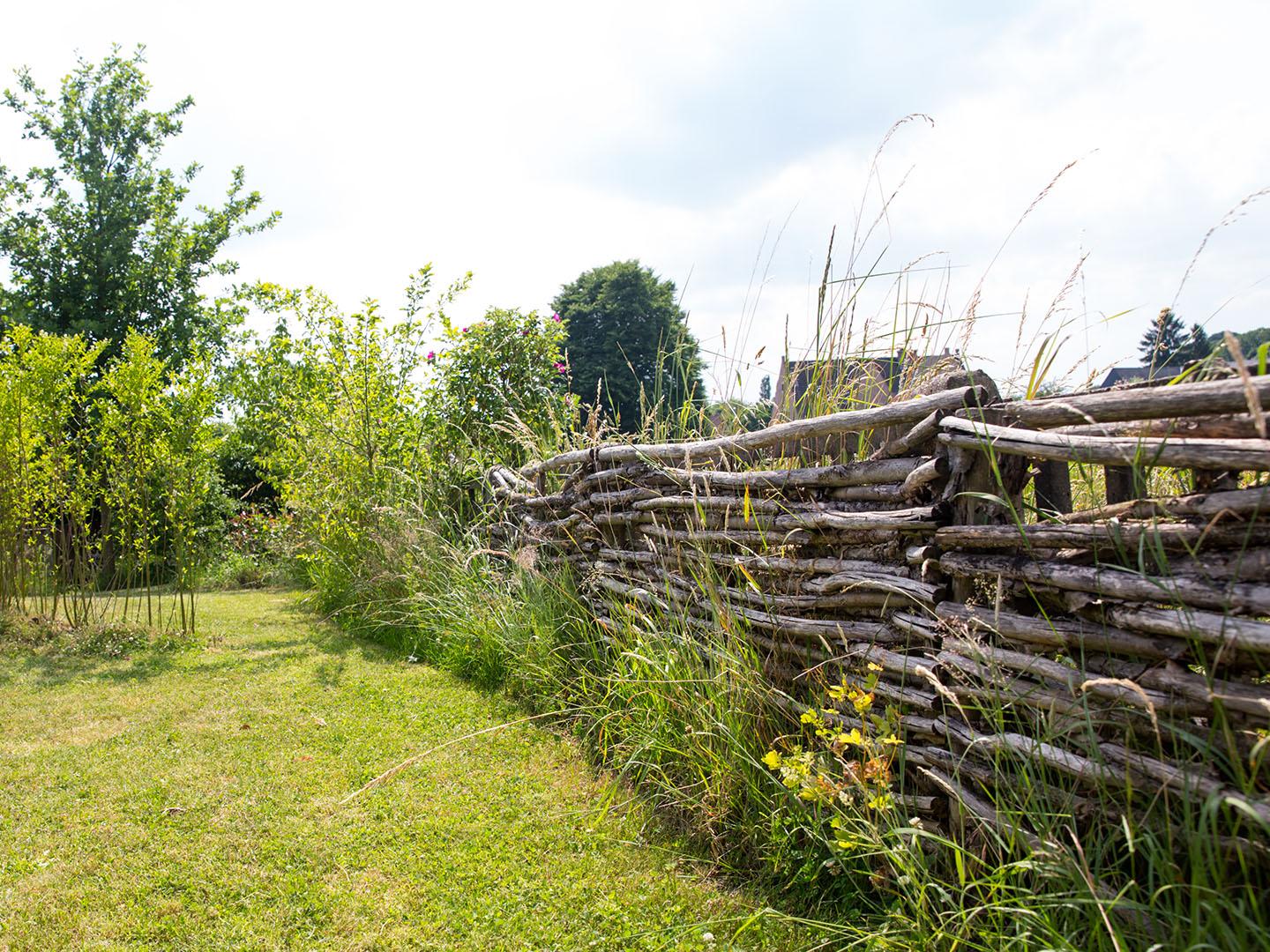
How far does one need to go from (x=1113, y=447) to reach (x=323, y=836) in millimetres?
3013

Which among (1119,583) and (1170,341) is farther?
(1170,341)

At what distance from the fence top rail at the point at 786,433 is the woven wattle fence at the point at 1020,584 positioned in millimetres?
13

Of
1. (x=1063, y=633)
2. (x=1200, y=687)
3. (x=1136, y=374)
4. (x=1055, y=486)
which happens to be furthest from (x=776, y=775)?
(x=1136, y=374)

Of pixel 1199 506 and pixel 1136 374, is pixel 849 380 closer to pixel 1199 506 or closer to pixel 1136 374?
pixel 1136 374

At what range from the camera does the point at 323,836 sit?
3.15 metres

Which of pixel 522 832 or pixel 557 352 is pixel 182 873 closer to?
pixel 522 832

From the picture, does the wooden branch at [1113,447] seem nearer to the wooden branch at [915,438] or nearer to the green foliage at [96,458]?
the wooden branch at [915,438]

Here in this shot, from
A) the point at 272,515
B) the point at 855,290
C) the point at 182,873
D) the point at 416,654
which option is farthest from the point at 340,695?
the point at 272,515

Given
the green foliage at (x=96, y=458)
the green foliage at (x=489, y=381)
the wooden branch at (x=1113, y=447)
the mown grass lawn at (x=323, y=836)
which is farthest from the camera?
the green foliage at (x=489, y=381)

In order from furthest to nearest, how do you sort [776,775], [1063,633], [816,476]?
[816,476], [776,775], [1063,633]

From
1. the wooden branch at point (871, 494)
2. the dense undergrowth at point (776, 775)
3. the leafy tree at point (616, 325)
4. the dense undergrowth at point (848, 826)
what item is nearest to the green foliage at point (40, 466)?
the dense undergrowth at point (776, 775)

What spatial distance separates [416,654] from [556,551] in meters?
1.46

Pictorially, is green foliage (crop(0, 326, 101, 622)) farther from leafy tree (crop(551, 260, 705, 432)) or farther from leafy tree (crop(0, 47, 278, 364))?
leafy tree (crop(551, 260, 705, 432))

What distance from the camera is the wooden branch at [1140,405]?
173 cm
